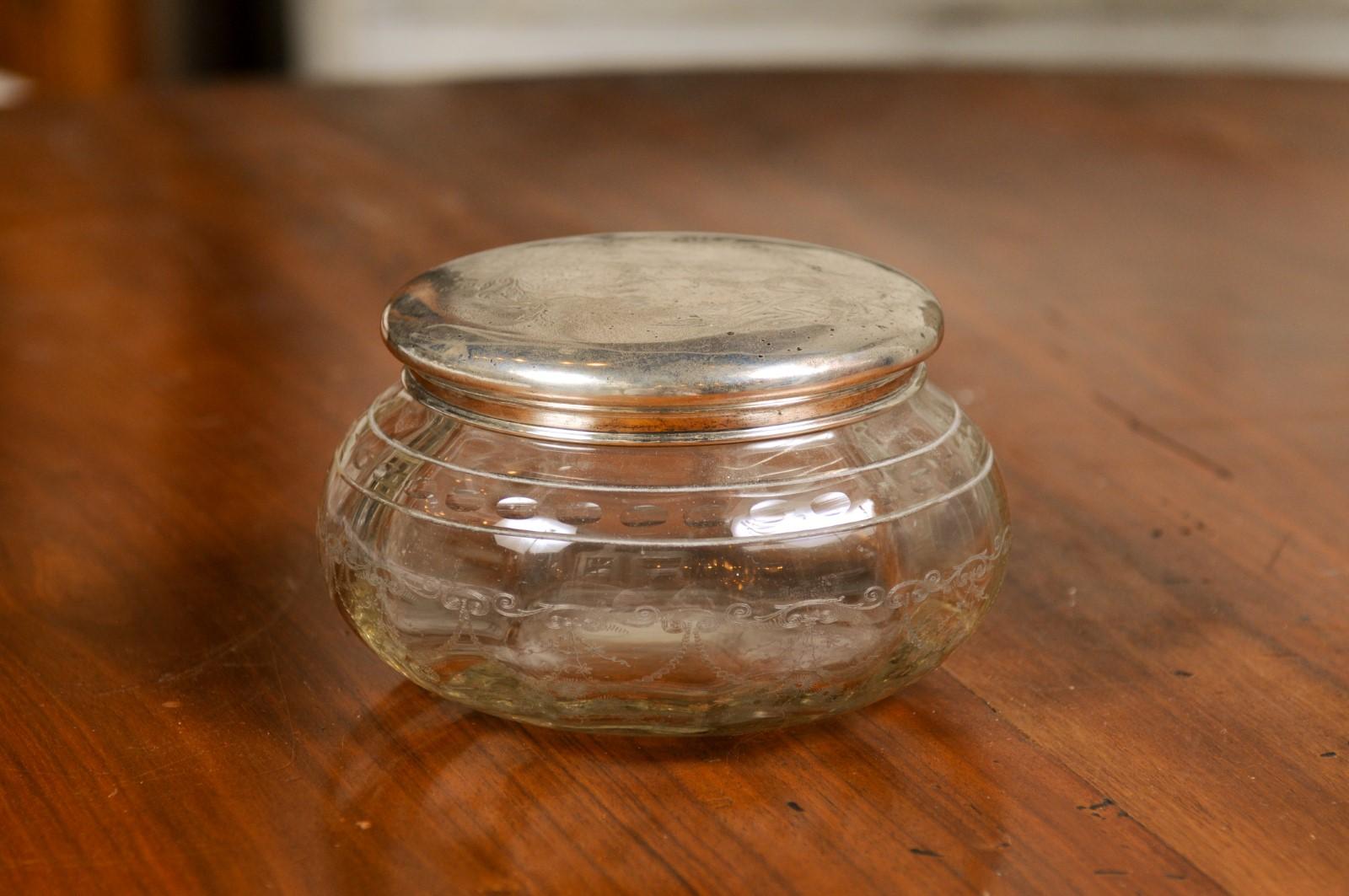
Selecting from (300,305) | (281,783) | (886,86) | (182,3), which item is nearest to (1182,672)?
(281,783)

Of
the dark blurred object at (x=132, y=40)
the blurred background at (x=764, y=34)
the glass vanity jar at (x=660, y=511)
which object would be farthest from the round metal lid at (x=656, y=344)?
the dark blurred object at (x=132, y=40)

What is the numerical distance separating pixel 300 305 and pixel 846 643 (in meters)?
0.48

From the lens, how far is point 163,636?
16.9 inches

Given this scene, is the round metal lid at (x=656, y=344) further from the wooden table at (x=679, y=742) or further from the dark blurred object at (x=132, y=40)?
the dark blurred object at (x=132, y=40)

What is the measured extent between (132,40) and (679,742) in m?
2.74

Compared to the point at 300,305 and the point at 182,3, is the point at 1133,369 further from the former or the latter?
the point at 182,3

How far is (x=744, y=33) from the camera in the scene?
231cm

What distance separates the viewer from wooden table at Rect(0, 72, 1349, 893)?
331 mm

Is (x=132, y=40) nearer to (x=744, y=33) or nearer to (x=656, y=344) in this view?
(x=744, y=33)

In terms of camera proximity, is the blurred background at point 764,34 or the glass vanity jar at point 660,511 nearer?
the glass vanity jar at point 660,511

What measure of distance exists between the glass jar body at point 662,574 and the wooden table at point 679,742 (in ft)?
0.06

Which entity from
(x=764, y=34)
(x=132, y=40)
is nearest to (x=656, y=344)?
(x=764, y=34)

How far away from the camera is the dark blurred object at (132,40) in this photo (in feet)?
8.95

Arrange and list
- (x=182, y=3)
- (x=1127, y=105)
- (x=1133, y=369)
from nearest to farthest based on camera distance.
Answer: (x=1133, y=369) → (x=1127, y=105) → (x=182, y=3)
